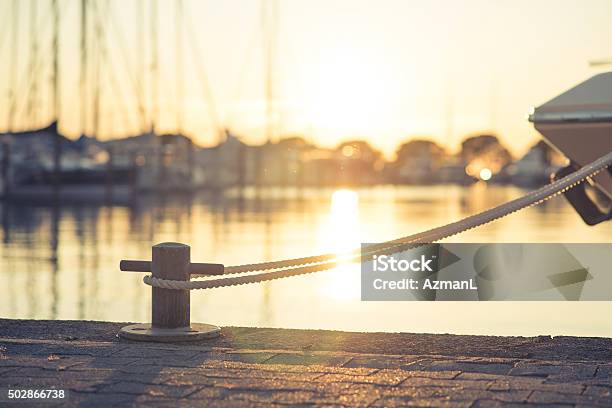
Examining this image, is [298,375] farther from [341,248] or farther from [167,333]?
[341,248]

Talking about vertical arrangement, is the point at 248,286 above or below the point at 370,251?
below

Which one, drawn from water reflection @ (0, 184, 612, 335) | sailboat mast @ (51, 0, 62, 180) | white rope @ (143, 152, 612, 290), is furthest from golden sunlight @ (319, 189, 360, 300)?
sailboat mast @ (51, 0, 62, 180)

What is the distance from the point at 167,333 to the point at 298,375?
174cm

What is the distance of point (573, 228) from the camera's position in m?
25.4

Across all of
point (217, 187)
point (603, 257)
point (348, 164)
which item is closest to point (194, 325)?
point (603, 257)

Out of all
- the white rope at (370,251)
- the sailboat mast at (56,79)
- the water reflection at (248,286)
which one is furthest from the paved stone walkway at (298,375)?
the sailboat mast at (56,79)

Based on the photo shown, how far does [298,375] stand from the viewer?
17.5ft

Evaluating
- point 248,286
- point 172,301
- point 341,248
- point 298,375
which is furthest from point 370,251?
point 341,248

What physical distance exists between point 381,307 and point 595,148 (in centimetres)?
297

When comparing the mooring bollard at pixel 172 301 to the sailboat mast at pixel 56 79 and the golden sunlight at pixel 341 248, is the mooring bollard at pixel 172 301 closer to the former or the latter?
the golden sunlight at pixel 341 248

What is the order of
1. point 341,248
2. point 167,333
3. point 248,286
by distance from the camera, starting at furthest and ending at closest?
1. point 341,248
2. point 248,286
3. point 167,333

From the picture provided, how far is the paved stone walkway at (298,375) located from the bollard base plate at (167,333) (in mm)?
110

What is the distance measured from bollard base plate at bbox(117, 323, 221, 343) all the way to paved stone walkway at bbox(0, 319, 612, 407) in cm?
11

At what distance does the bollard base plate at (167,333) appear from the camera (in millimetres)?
6828
